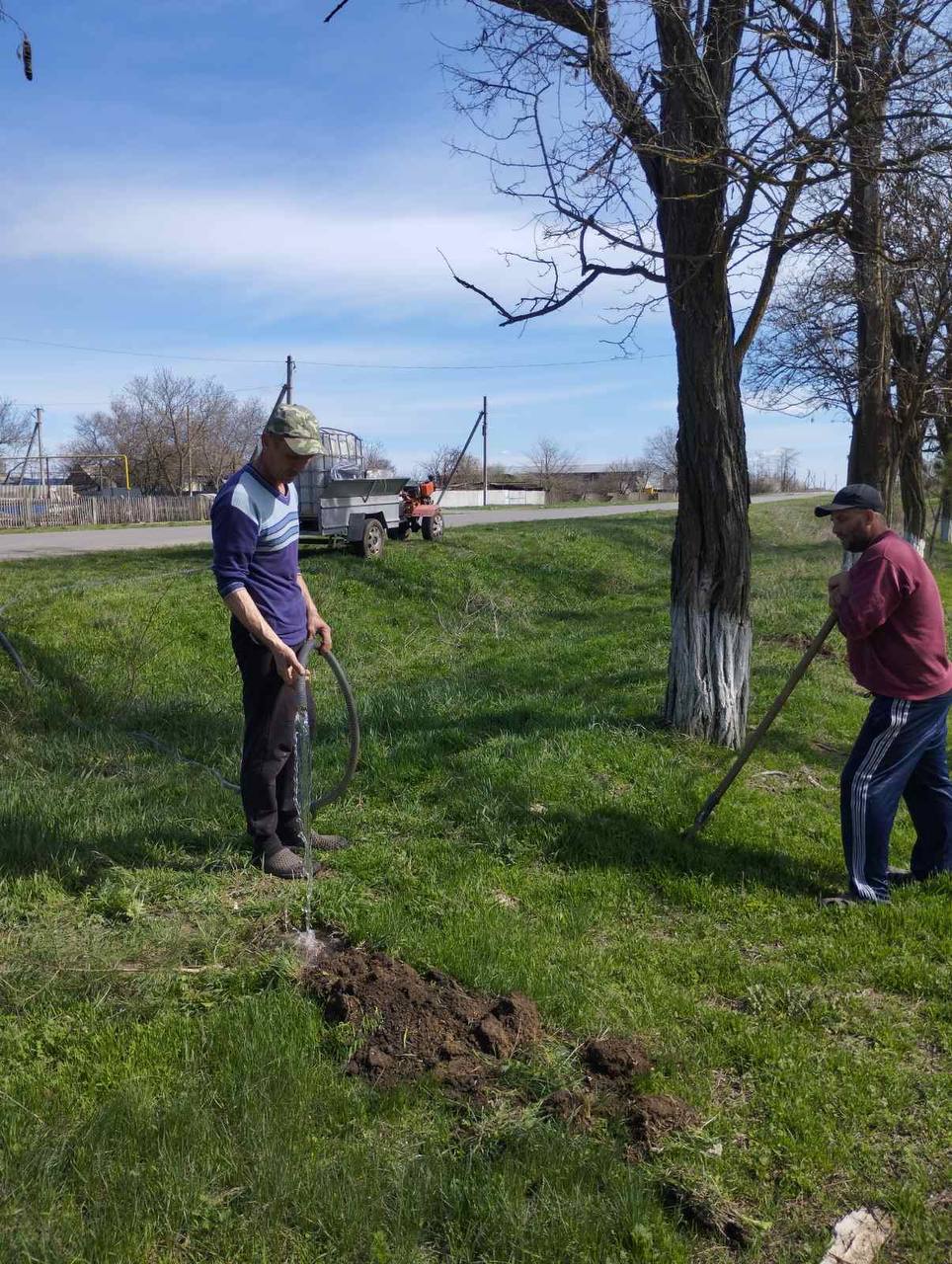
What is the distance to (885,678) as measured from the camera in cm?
483

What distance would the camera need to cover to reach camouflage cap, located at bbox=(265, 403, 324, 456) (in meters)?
4.29

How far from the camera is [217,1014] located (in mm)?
3465

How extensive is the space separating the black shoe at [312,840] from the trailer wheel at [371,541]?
35.5 ft

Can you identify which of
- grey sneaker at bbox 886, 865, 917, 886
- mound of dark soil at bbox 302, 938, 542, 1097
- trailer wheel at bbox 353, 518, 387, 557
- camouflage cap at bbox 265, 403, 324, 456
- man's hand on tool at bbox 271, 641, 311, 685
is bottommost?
grey sneaker at bbox 886, 865, 917, 886

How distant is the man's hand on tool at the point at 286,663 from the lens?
4316 millimetres

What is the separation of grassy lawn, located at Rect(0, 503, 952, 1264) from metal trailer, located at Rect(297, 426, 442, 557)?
24.4 ft

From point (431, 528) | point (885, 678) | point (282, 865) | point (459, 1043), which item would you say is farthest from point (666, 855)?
point (431, 528)

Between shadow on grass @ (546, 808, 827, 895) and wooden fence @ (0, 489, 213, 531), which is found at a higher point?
wooden fence @ (0, 489, 213, 531)

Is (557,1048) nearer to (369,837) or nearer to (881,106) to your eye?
(369,837)

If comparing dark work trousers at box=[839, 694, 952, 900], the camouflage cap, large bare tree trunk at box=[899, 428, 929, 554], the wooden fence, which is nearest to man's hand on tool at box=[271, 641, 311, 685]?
the camouflage cap

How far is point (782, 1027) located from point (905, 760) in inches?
Answer: 65.1

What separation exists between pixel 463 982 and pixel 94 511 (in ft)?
123

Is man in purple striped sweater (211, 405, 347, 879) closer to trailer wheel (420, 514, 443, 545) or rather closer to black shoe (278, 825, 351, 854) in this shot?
black shoe (278, 825, 351, 854)

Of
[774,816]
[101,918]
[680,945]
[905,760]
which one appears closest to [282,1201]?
[101,918]
